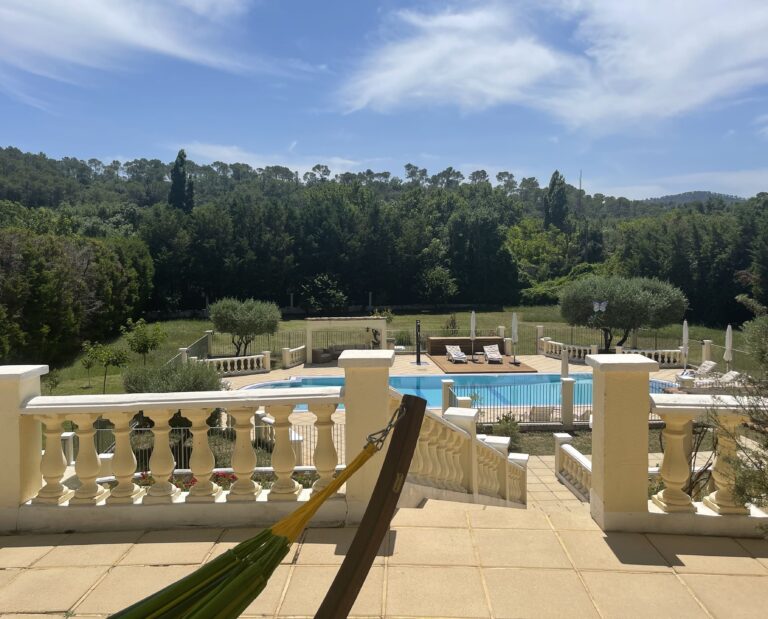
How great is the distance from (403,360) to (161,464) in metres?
22.1

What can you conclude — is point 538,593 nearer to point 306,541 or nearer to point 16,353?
point 306,541

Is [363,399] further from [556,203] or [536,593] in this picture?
[556,203]

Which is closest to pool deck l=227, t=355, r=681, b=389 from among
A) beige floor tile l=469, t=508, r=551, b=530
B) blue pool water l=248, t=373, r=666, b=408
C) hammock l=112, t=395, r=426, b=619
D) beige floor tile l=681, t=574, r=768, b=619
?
blue pool water l=248, t=373, r=666, b=408

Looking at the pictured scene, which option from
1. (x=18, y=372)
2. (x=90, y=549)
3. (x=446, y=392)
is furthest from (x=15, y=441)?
(x=446, y=392)

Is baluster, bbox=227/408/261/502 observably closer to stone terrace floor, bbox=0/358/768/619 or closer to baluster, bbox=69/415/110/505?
stone terrace floor, bbox=0/358/768/619

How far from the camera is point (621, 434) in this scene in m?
3.79

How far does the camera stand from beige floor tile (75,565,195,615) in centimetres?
295

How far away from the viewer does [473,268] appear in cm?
5184

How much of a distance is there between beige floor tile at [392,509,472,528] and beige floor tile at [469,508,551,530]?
0.24 feet

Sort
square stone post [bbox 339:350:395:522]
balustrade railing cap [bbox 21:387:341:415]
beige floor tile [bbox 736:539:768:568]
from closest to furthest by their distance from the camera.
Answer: beige floor tile [bbox 736:539:768:568] → balustrade railing cap [bbox 21:387:341:415] → square stone post [bbox 339:350:395:522]

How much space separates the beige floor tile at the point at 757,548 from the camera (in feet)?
11.5

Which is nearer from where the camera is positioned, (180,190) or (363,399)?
(363,399)

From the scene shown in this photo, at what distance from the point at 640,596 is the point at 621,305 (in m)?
24.5

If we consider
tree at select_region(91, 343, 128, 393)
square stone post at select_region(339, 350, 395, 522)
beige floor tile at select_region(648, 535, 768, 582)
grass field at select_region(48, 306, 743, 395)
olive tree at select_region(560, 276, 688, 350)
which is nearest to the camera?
beige floor tile at select_region(648, 535, 768, 582)
